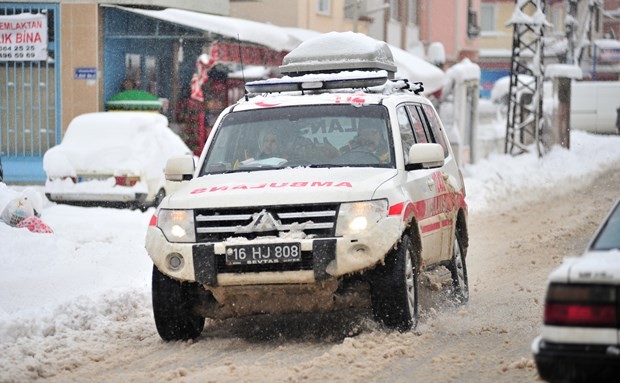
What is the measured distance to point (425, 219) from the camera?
9.15 metres

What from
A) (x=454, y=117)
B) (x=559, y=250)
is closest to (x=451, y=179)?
(x=559, y=250)

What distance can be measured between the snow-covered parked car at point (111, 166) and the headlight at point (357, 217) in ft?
33.1

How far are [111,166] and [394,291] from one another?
418 inches

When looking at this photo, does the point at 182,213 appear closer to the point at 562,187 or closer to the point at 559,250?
the point at 559,250

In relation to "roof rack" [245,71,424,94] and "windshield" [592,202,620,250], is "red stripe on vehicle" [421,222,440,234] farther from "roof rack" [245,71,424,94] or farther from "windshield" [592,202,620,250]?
"windshield" [592,202,620,250]

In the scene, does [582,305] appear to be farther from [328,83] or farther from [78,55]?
[78,55]

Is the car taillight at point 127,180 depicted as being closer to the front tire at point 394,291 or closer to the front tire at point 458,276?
the front tire at point 458,276

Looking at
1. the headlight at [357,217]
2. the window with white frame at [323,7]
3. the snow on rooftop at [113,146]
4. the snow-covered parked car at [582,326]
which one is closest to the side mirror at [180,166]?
the headlight at [357,217]

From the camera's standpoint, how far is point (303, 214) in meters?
8.09

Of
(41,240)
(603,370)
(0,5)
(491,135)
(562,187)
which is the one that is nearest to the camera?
(603,370)

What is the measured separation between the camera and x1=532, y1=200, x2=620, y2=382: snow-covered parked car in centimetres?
498

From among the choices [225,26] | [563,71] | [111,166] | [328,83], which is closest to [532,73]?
[563,71]

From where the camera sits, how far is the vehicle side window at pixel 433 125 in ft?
35.2

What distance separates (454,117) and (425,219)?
22.4 metres
